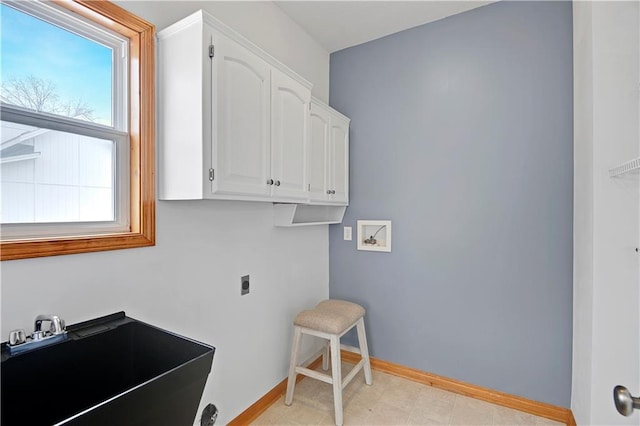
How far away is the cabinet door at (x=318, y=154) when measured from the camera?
2.13 m

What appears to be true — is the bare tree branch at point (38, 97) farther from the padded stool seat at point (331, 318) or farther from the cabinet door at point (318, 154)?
the padded stool seat at point (331, 318)

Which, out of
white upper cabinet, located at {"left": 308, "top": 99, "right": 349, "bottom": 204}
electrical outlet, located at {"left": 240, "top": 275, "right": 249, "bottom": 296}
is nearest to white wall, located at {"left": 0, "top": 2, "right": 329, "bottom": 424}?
electrical outlet, located at {"left": 240, "top": 275, "right": 249, "bottom": 296}

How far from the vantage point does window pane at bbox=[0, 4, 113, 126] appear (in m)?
1.08

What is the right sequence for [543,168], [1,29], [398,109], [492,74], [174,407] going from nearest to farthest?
[174,407] → [1,29] → [543,168] → [492,74] → [398,109]

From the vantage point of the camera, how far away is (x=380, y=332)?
2.58m

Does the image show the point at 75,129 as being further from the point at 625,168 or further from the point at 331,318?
the point at 625,168

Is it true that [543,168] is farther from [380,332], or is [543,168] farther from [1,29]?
[1,29]

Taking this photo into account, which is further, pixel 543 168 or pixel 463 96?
pixel 463 96

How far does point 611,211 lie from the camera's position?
1.45 metres

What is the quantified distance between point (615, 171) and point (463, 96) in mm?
1143

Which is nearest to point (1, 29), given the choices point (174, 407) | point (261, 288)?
point (174, 407)

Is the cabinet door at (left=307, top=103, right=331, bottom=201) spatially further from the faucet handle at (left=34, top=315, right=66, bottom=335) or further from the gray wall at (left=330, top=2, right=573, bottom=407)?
the faucet handle at (left=34, top=315, right=66, bottom=335)

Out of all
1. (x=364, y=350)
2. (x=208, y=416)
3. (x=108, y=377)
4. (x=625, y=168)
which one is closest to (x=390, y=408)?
(x=364, y=350)

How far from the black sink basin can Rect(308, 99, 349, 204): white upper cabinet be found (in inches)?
49.4
